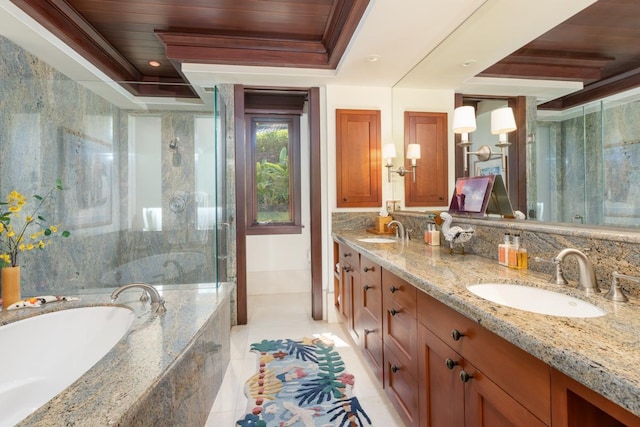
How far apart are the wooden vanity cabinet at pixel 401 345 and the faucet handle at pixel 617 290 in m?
0.62

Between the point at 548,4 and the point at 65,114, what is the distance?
3.26m

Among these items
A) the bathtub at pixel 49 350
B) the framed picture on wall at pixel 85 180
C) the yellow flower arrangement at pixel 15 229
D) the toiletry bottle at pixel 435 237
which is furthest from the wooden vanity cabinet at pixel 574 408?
the framed picture on wall at pixel 85 180

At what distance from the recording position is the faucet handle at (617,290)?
36.3 inches

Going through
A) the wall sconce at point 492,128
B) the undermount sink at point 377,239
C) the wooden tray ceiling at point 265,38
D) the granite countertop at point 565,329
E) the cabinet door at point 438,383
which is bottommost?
the cabinet door at point 438,383

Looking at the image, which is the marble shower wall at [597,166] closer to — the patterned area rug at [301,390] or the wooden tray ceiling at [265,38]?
the wooden tray ceiling at [265,38]

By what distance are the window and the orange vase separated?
2.34 meters

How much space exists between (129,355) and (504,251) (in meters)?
1.61

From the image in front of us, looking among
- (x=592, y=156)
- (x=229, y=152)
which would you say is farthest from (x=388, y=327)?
(x=229, y=152)

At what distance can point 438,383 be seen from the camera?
1.16 meters

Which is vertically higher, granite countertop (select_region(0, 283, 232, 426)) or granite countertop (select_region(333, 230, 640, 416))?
granite countertop (select_region(333, 230, 640, 416))

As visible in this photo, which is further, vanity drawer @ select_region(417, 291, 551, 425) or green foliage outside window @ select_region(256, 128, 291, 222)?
green foliage outside window @ select_region(256, 128, 291, 222)

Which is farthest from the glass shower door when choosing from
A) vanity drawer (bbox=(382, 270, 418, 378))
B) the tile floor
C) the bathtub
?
vanity drawer (bbox=(382, 270, 418, 378))

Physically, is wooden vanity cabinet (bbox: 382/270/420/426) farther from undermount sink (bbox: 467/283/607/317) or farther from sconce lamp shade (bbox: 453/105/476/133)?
sconce lamp shade (bbox: 453/105/476/133)

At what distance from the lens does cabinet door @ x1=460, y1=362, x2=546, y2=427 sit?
2.51 feet
